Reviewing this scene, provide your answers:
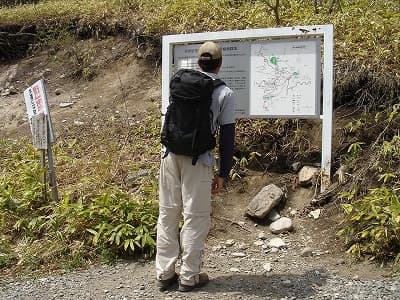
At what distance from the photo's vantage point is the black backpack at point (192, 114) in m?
3.49

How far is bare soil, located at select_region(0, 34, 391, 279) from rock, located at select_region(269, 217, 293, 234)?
0.19ft

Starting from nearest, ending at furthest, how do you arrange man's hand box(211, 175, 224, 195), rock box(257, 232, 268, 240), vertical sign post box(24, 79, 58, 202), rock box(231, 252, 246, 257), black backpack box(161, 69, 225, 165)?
1. black backpack box(161, 69, 225, 165)
2. man's hand box(211, 175, 224, 195)
3. rock box(231, 252, 246, 257)
4. rock box(257, 232, 268, 240)
5. vertical sign post box(24, 79, 58, 202)

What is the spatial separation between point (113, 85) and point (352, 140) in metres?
4.47

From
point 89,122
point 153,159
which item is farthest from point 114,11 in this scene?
point 153,159

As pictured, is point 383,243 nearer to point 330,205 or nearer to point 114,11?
point 330,205

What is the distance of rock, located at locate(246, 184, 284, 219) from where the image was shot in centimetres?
476

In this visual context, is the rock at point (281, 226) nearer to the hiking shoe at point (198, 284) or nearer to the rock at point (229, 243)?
the rock at point (229, 243)

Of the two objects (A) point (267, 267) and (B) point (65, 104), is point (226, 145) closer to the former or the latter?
(A) point (267, 267)

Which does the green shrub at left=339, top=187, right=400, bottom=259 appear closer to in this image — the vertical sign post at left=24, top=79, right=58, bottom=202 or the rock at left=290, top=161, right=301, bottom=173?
the rock at left=290, top=161, right=301, bottom=173

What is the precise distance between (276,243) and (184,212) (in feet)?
3.91

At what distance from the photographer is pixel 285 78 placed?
4.99 m

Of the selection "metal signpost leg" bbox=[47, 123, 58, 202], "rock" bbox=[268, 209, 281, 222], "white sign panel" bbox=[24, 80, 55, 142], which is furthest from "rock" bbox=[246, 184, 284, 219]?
"white sign panel" bbox=[24, 80, 55, 142]

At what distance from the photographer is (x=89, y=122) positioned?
24.9ft

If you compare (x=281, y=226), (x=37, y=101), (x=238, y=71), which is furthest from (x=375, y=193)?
(x=37, y=101)
